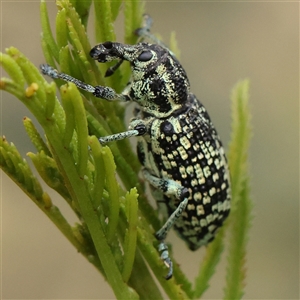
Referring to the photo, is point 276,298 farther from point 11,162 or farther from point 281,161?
point 11,162

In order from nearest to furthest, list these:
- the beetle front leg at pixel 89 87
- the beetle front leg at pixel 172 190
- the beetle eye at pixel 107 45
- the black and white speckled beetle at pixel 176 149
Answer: the beetle front leg at pixel 89 87 < the beetle eye at pixel 107 45 < the beetle front leg at pixel 172 190 < the black and white speckled beetle at pixel 176 149

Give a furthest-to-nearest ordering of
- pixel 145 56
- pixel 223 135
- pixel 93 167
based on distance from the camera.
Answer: pixel 223 135, pixel 145 56, pixel 93 167

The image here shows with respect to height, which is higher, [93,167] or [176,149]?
[93,167]

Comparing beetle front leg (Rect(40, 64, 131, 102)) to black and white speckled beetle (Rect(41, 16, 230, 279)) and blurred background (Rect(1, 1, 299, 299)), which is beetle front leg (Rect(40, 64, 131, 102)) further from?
blurred background (Rect(1, 1, 299, 299))

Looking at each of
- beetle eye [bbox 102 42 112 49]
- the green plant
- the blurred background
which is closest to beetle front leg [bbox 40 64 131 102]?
the green plant

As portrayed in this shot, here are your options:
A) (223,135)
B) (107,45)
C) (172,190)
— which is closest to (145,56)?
(107,45)

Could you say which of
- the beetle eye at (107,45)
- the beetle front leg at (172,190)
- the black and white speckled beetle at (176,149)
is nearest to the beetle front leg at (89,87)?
the beetle eye at (107,45)

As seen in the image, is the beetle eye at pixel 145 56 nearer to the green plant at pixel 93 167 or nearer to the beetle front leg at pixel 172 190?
the green plant at pixel 93 167

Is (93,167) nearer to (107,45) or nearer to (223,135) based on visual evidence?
(107,45)
